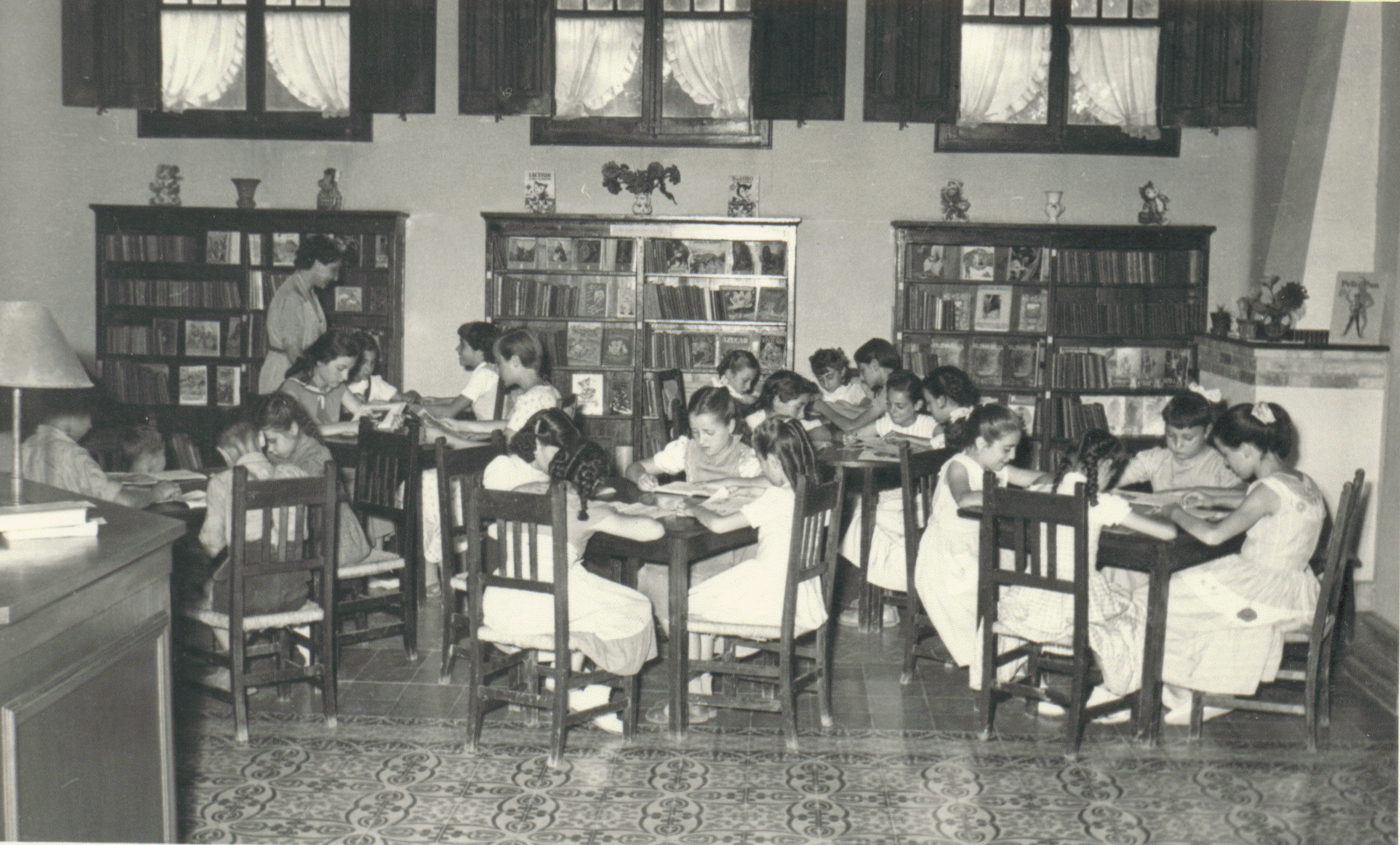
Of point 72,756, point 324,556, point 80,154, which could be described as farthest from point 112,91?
point 72,756

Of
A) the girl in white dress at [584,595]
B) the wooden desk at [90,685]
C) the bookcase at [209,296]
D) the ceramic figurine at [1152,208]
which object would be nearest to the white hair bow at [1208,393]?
→ the ceramic figurine at [1152,208]

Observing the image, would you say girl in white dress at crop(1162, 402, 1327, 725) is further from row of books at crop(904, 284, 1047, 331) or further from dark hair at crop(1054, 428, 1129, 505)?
row of books at crop(904, 284, 1047, 331)

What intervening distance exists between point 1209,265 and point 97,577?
7.61 metres

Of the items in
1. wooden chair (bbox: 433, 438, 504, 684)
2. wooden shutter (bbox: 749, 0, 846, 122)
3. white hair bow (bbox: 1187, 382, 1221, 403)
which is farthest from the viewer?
wooden shutter (bbox: 749, 0, 846, 122)

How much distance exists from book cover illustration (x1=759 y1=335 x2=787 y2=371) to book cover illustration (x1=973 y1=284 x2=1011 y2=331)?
49.4 inches

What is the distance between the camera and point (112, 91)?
27.0ft

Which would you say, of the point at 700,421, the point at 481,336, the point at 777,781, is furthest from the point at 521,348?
the point at 777,781

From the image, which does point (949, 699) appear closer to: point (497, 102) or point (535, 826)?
point (535, 826)

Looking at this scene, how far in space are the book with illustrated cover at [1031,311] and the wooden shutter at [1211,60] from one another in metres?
1.39

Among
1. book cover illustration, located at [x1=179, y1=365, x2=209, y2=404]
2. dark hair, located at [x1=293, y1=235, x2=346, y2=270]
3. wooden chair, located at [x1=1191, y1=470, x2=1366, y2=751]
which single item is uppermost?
dark hair, located at [x1=293, y1=235, x2=346, y2=270]

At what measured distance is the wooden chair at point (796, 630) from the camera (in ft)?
13.2

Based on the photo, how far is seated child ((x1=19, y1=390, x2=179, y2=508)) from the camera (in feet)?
14.3

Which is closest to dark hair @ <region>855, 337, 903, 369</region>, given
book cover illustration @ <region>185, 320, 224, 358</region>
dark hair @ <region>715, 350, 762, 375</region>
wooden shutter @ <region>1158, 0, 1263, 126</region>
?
dark hair @ <region>715, 350, 762, 375</region>

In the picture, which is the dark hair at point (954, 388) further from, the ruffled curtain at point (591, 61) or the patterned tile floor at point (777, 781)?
the ruffled curtain at point (591, 61)
